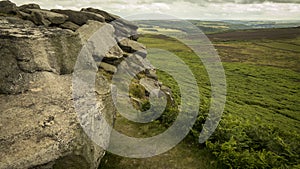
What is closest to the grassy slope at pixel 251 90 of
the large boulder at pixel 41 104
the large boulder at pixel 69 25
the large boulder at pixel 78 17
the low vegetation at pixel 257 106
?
the low vegetation at pixel 257 106

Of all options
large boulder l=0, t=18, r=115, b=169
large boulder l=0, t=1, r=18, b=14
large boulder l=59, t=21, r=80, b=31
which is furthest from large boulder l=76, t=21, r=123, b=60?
large boulder l=0, t=18, r=115, b=169

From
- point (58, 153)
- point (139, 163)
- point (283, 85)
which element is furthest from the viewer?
point (283, 85)

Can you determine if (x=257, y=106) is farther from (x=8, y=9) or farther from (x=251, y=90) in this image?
(x=8, y=9)

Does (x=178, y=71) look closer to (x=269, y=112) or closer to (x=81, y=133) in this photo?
(x=269, y=112)

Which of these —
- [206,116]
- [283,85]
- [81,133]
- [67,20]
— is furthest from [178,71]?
[81,133]

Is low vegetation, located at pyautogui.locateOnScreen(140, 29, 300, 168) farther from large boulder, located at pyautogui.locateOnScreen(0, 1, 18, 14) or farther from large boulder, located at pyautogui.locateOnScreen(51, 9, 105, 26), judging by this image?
large boulder, located at pyautogui.locateOnScreen(0, 1, 18, 14)

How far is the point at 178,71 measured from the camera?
93875mm

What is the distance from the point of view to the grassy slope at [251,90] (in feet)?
43.1

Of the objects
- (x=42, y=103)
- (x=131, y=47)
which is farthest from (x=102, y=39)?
(x=42, y=103)

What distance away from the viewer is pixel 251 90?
72938 mm

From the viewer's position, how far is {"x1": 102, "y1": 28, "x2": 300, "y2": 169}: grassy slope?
13148 mm

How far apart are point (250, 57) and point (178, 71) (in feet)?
187

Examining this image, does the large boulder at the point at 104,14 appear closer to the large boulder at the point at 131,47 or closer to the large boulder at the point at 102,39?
the large boulder at the point at 131,47

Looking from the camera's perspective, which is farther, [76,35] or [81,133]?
[76,35]
